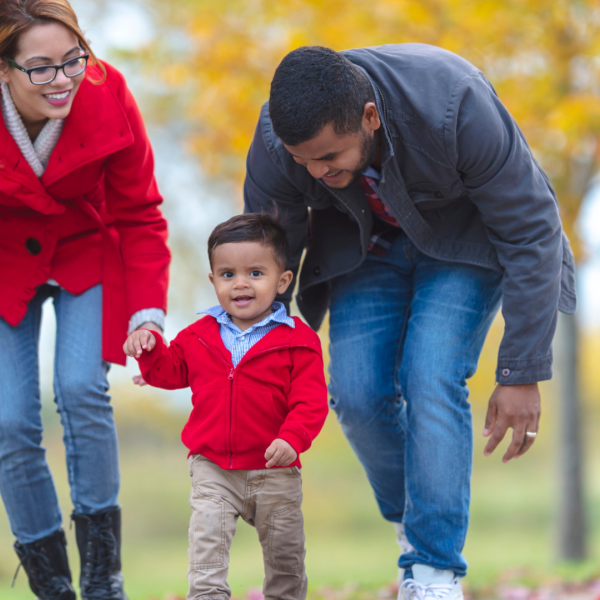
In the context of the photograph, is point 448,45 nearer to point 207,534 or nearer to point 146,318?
point 146,318

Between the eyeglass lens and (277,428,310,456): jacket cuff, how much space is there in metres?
1.33

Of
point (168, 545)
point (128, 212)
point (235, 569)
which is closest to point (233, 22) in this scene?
point (128, 212)

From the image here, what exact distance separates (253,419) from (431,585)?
30.7 inches

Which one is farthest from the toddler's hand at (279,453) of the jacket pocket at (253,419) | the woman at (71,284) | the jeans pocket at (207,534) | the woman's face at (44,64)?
the woman's face at (44,64)

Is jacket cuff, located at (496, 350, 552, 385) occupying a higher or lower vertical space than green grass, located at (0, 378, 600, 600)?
higher

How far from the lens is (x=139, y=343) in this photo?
96.3 inches

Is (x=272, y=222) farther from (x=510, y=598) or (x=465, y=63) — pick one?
(x=510, y=598)

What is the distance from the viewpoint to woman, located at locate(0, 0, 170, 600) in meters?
2.62

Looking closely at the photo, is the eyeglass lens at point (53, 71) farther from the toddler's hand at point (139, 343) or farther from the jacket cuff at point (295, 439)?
the jacket cuff at point (295, 439)

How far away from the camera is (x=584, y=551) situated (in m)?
6.98

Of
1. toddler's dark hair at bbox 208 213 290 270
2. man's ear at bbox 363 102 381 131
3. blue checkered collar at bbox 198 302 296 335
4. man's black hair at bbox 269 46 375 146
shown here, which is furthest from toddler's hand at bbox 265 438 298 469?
man's ear at bbox 363 102 381 131

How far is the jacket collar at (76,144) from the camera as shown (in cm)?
260

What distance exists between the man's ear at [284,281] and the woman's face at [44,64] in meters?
0.89

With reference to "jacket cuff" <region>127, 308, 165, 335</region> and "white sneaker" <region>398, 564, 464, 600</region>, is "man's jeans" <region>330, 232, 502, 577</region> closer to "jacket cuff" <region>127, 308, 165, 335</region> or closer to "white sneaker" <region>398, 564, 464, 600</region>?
"white sneaker" <region>398, 564, 464, 600</region>
